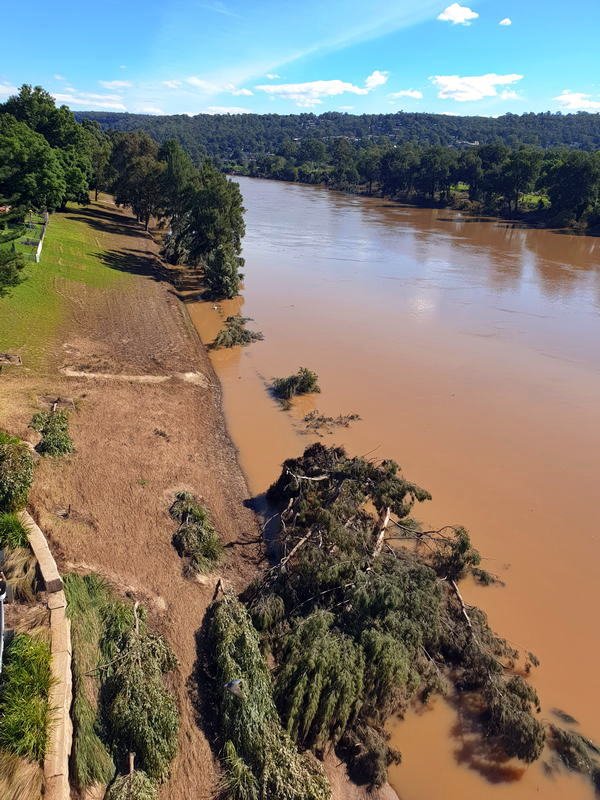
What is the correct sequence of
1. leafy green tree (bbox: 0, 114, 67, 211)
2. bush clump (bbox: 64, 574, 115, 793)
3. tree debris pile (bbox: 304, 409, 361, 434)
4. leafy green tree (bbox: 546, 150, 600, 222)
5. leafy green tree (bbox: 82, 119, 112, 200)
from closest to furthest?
bush clump (bbox: 64, 574, 115, 793) < tree debris pile (bbox: 304, 409, 361, 434) < leafy green tree (bbox: 0, 114, 67, 211) < leafy green tree (bbox: 82, 119, 112, 200) < leafy green tree (bbox: 546, 150, 600, 222)

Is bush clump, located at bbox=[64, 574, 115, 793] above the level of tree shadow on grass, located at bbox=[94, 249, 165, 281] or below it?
below

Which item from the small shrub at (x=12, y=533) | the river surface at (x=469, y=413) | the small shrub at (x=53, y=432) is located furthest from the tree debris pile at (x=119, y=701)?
the small shrub at (x=53, y=432)

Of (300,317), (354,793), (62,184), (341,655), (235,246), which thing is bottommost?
(354,793)

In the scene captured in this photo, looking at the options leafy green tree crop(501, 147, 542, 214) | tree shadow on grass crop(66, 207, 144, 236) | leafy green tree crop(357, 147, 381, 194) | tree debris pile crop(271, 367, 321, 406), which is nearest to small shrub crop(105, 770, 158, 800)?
tree debris pile crop(271, 367, 321, 406)

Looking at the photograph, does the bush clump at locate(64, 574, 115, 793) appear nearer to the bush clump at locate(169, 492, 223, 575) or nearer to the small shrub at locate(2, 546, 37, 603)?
the small shrub at locate(2, 546, 37, 603)

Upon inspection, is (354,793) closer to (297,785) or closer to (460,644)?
(297,785)

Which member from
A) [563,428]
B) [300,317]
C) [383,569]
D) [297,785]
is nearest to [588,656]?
[383,569]

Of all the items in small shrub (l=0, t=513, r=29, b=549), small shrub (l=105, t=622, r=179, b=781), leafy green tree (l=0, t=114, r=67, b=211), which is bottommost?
small shrub (l=105, t=622, r=179, b=781)
